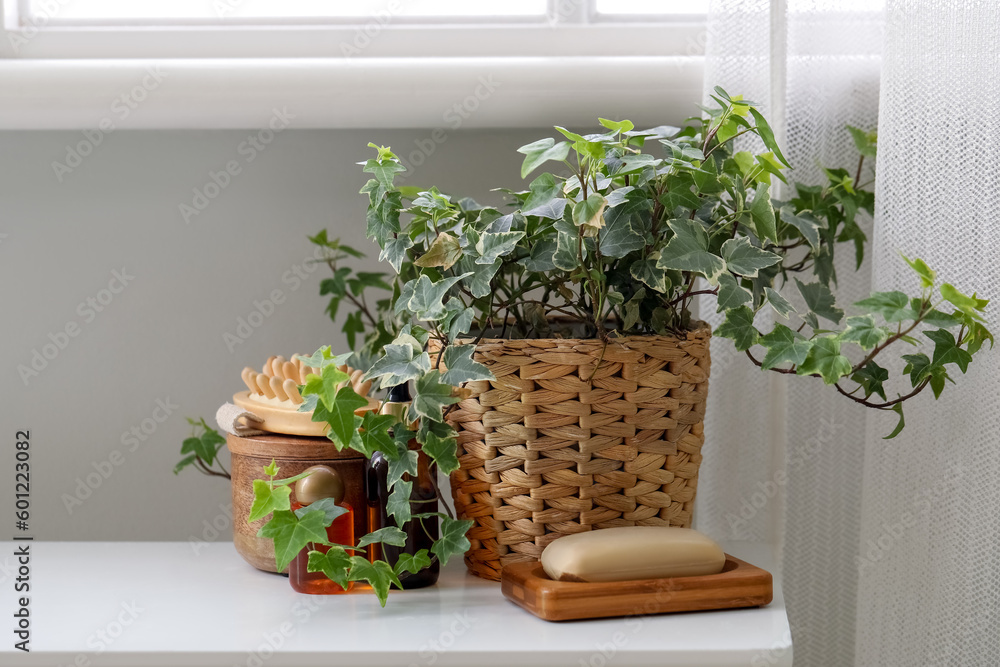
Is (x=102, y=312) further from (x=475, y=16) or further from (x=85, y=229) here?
(x=475, y=16)

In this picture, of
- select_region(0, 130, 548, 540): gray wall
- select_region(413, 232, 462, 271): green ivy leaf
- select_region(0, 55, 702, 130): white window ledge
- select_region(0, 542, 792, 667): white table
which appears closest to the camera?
select_region(0, 542, 792, 667): white table

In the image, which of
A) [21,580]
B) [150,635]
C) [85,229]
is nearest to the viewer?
[150,635]

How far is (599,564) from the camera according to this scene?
2.37 ft

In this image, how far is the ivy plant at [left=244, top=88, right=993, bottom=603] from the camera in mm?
733

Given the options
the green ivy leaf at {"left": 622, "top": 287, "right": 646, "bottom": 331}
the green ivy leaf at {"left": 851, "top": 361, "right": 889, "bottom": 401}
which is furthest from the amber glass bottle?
the green ivy leaf at {"left": 851, "top": 361, "right": 889, "bottom": 401}

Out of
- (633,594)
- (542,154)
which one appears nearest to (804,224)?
(542,154)

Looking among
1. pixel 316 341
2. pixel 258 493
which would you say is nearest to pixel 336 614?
pixel 258 493

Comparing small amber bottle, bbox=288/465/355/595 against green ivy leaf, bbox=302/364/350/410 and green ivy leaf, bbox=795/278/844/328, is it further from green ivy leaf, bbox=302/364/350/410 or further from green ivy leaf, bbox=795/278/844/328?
green ivy leaf, bbox=795/278/844/328

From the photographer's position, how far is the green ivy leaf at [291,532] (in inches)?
28.2

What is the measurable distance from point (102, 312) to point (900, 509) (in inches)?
39.5

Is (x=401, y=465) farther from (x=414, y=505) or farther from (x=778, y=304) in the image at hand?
(x=778, y=304)

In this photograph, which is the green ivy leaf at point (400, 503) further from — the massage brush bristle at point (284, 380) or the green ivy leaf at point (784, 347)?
the green ivy leaf at point (784, 347)

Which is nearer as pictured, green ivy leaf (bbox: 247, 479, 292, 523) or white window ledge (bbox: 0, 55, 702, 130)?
green ivy leaf (bbox: 247, 479, 292, 523)

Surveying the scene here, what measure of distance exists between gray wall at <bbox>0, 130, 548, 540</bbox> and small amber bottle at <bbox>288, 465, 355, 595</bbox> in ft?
1.16
